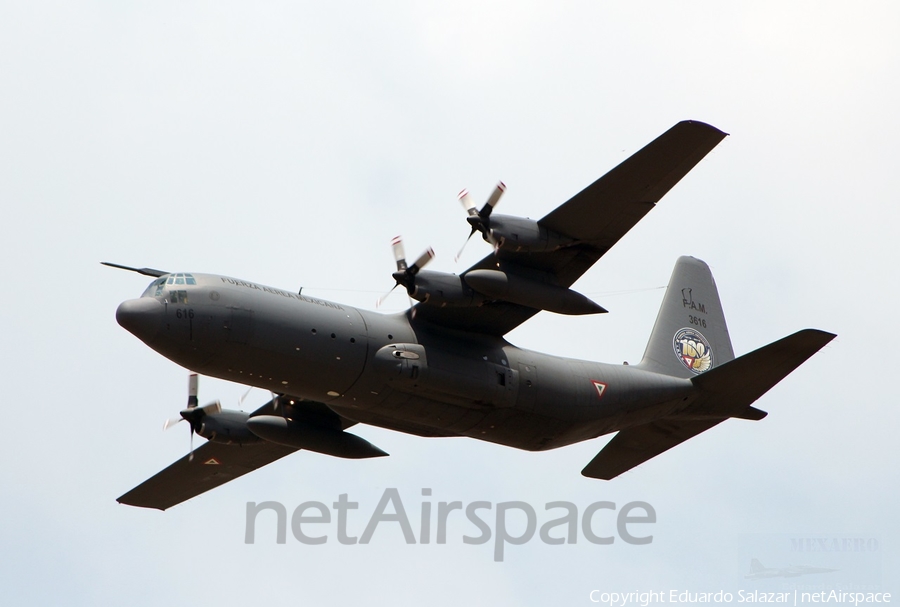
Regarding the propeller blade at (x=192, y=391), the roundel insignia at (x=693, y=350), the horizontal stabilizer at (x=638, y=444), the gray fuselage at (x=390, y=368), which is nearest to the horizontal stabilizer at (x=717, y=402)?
the horizontal stabilizer at (x=638, y=444)

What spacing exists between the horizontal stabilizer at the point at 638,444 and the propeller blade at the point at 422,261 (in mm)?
7117

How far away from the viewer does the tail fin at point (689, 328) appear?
2903 centimetres

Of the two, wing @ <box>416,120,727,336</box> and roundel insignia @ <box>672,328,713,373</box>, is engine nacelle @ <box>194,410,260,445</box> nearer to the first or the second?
wing @ <box>416,120,727,336</box>

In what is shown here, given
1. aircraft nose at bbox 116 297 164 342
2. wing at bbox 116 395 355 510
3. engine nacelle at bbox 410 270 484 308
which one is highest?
engine nacelle at bbox 410 270 484 308

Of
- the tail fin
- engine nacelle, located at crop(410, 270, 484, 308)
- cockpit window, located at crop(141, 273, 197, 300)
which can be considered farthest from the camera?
the tail fin

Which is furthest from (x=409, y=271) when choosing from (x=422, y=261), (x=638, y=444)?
(x=638, y=444)

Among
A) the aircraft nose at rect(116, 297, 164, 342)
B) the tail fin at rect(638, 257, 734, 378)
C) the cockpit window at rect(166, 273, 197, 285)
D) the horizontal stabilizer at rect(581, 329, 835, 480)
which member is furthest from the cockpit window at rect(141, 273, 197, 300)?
the tail fin at rect(638, 257, 734, 378)

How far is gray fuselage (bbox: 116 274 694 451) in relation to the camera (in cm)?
2300

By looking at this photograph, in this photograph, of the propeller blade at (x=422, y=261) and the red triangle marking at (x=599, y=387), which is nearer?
the propeller blade at (x=422, y=261)

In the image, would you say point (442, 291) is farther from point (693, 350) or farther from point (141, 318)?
point (693, 350)

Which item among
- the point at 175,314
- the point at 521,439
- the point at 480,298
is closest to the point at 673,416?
the point at 521,439

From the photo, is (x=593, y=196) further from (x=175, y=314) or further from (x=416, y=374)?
(x=175, y=314)

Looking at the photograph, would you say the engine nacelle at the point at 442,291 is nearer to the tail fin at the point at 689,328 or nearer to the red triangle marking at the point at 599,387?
the red triangle marking at the point at 599,387

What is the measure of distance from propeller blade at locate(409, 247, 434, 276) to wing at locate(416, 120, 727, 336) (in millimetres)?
1020
